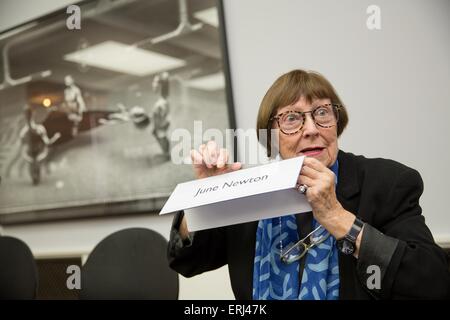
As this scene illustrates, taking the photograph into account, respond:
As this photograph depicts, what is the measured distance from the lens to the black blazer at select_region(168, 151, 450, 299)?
2.86 ft

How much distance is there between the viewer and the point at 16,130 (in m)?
2.62

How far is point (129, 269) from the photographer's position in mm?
1604

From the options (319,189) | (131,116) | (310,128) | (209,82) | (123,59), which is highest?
(123,59)

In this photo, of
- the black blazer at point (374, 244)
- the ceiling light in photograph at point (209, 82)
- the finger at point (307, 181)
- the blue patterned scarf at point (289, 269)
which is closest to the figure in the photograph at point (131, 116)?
the ceiling light in photograph at point (209, 82)

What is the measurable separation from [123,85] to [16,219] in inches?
44.0

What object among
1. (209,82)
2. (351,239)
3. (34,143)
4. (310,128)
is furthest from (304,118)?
(34,143)

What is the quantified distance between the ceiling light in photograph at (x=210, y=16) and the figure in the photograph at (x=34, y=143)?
3.73ft

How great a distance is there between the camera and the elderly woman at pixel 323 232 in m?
0.87

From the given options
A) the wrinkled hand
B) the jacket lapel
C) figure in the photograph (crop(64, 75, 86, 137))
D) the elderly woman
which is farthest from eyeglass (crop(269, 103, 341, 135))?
figure in the photograph (crop(64, 75, 86, 137))

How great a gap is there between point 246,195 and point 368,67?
984 mm

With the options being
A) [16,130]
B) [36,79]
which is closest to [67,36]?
[36,79]

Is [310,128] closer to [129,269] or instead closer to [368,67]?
[368,67]

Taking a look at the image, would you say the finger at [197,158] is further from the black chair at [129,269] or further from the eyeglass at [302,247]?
the black chair at [129,269]
